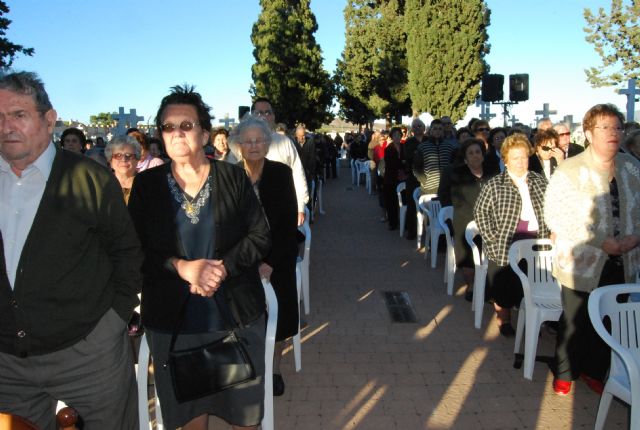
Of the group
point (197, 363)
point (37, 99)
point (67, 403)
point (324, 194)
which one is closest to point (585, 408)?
point (197, 363)

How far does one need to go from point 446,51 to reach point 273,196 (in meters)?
27.3

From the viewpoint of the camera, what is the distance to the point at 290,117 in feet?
129

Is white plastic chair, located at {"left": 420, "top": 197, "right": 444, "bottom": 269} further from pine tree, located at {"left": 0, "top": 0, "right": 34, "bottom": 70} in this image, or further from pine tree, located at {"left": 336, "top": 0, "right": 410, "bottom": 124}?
pine tree, located at {"left": 336, "top": 0, "right": 410, "bottom": 124}

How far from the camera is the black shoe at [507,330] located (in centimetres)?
510

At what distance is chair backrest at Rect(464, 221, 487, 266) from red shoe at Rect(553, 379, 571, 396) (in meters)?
1.62

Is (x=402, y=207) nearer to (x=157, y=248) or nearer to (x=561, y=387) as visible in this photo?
(x=561, y=387)

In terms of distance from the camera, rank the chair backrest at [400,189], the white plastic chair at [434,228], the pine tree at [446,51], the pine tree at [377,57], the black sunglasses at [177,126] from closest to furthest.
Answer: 1. the black sunglasses at [177,126]
2. the white plastic chair at [434,228]
3. the chair backrest at [400,189]
4. the pine tree at [446,51]
5. the pine tree at [377,57]

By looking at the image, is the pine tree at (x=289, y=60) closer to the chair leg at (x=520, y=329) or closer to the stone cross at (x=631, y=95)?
the stone cross at (x=631, y=95)

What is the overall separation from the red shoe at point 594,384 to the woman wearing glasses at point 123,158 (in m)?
3.57

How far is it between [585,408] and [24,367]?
3416mm

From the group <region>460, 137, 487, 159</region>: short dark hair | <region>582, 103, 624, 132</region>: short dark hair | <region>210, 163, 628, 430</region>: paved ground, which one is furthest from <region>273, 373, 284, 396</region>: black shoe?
<region>460, 137, 487, 159</region>: short dark hair

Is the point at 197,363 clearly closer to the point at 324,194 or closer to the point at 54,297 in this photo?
the point at 54,297

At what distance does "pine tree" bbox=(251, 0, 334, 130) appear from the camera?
38.3m

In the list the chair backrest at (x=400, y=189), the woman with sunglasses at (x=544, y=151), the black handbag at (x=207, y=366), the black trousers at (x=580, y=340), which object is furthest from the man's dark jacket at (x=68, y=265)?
the chair backrest at (x=400, y=189)
